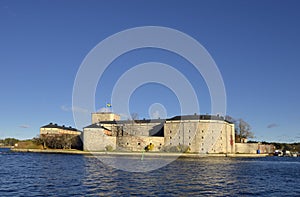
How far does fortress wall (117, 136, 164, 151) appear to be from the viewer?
199 ft

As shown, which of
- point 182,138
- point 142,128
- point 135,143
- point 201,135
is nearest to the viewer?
point 201,135

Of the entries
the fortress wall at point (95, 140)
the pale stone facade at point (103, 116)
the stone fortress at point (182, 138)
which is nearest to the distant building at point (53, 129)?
the pale stone facade at point (103, 116)

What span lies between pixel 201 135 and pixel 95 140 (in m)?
19.2

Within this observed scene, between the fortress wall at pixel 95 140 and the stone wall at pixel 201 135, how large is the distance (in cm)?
1154

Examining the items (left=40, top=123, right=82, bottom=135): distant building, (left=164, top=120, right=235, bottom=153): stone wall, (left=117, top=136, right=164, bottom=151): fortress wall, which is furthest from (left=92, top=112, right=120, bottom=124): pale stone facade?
(left=164, top=120, right=235, bottom=153): stone wall

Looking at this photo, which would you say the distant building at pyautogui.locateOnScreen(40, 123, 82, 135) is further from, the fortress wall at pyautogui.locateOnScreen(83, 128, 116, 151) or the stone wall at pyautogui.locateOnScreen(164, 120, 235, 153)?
the stone wall at pyautogui.locateOnScreen(164, 120, 235, 153)

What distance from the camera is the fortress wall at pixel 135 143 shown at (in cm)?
6072

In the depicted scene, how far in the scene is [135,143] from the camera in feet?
200

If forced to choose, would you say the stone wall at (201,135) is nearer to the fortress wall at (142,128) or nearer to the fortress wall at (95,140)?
the fortress wall at (142,128)

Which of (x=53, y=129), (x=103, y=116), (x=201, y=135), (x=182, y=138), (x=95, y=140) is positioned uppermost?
(x=103, y=116)

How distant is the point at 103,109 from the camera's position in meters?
87.6

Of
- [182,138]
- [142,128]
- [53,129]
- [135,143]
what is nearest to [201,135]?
[182,138]

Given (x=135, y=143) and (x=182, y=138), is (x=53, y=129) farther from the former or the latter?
(x=182, y=138)

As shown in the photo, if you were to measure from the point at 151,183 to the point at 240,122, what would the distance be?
5511 cm
